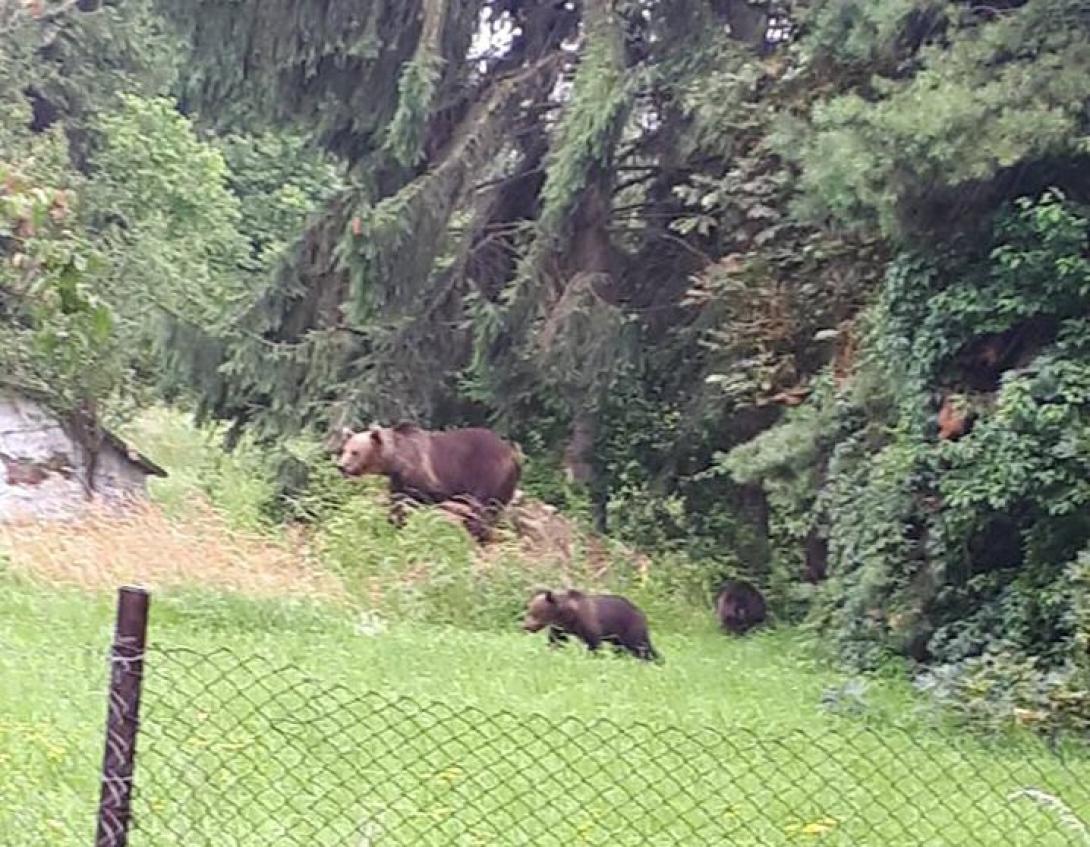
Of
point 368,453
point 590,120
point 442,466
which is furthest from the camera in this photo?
point 442,466

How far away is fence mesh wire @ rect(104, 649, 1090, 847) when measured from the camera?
671 centimetres

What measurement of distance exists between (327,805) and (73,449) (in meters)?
19.4

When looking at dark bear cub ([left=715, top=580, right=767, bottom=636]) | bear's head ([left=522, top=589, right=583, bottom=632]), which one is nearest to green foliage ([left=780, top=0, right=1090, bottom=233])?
bear's head ([left=522, top=589, right=583, bottom=632])

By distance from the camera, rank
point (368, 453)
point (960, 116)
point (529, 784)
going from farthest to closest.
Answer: point (368, 453), point (960, 116), point (529, 784)

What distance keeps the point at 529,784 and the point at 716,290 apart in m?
9.59

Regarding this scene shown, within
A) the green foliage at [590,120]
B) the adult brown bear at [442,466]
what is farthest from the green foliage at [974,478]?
the adult brown bear at [442,466]

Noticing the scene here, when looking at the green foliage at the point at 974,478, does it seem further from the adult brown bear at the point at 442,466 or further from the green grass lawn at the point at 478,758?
the adult brown bear at the point at 442,466

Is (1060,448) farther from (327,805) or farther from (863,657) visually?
(327,805)

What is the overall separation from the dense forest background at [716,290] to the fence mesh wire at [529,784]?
258 cm

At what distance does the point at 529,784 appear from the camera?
7.52m

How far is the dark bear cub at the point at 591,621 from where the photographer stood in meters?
13.5

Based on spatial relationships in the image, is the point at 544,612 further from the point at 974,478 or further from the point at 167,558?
the point at 974,478

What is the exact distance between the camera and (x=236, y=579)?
13867 mm

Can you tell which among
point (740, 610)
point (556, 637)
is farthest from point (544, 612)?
point (740, 610)
